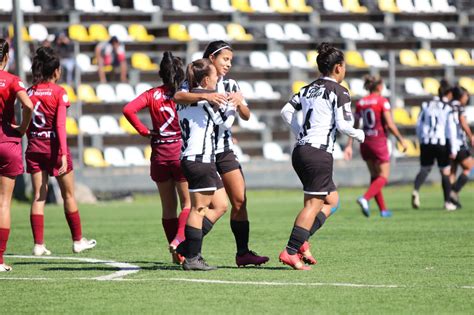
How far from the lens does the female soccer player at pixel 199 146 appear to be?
9875 millimetres

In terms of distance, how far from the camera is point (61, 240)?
14.9m

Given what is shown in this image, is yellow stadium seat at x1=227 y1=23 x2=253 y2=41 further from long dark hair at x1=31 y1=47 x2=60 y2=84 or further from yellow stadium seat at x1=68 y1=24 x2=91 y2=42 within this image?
long dark hair at x1=31 y1=47 x2=60 y2=84

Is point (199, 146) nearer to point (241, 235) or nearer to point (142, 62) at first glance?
point (241, 235)

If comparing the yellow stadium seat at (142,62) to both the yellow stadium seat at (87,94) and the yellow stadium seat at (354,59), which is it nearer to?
the yellow stadium seat at (87,94)

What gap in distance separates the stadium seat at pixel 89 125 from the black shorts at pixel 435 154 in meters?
9.70

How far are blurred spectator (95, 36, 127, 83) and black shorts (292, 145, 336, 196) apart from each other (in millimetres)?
19083

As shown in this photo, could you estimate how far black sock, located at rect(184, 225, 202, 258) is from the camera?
9.98m

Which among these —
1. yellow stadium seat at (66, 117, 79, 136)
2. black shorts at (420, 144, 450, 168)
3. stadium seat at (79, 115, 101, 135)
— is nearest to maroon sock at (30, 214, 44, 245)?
black shorts at (420, 144, 450, 168)

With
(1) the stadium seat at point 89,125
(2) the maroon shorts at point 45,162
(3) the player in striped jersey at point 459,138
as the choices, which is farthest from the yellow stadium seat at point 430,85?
(2) the maroon shorts at point 45,162

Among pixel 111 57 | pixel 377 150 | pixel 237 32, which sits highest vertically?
pixel 237 32

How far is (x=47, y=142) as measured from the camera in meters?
12.3

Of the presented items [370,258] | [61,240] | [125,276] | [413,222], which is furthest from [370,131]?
[125,276]

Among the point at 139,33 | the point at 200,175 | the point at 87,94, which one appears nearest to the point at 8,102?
the point at 200,175

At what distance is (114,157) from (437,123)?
9625 millimetres
